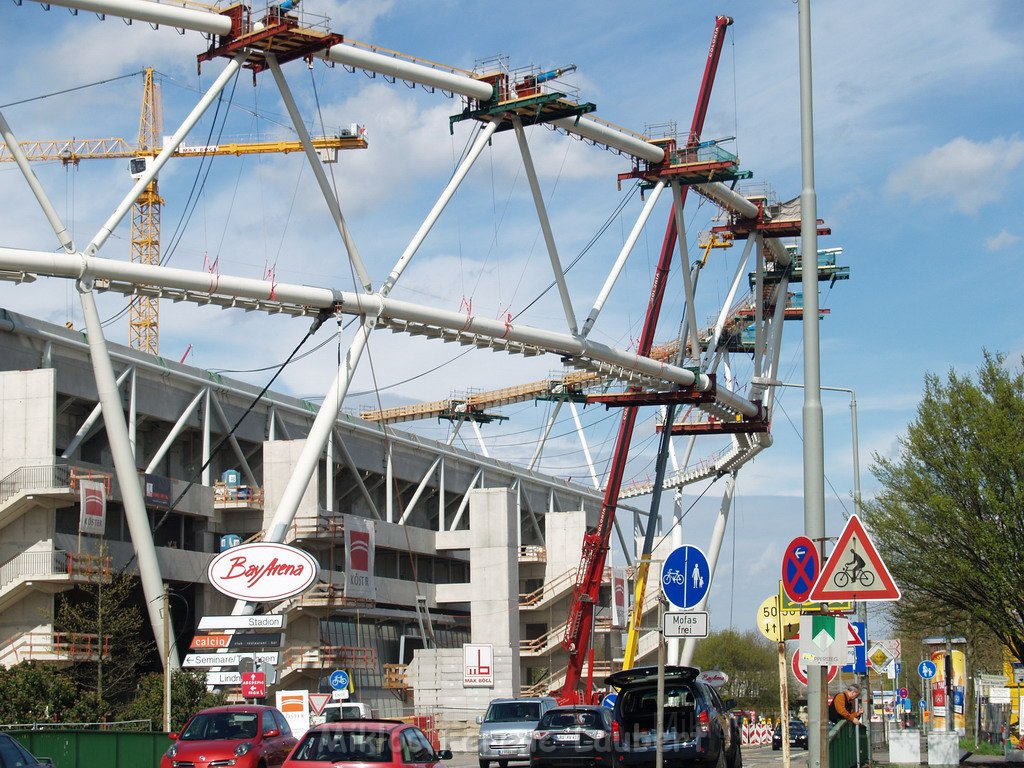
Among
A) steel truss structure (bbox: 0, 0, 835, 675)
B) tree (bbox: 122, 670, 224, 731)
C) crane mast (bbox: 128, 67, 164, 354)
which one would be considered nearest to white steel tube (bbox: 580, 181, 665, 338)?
steel truss structure (bbox: 0, 0, 835, 675)

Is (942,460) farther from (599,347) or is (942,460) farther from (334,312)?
(334,312)

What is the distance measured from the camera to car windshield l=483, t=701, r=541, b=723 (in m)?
35.5

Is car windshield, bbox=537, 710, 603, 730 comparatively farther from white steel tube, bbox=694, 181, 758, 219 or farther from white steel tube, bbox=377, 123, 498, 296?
white steel tube, bbox=694, 181, 758, 219

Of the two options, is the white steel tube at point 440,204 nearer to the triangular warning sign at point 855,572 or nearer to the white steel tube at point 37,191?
the white steel tube at point 37,191

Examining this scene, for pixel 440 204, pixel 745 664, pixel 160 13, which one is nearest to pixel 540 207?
pixel 440 204

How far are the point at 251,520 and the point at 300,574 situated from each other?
2564 cm

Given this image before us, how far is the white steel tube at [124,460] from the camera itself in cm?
3894

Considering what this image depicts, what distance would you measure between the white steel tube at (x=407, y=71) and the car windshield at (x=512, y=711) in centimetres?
1659

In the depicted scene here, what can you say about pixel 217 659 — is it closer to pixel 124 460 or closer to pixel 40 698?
pixel 124 460

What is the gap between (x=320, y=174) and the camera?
1405 inches

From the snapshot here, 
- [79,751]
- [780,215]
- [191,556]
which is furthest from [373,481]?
[79,751]

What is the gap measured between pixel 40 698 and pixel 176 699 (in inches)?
150

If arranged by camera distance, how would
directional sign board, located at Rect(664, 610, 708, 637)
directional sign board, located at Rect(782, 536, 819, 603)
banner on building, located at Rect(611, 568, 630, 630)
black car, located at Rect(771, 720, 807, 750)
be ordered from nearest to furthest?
1. directional sign board, located at Rect(782, 536, 819, 603)
2. directional sign board, located at Rect(664, 610, 708, 637)
3. black car, located at Rect(771, 720, 807, 750)
4. banner on building, located at Rect(611, 568, 630, 630)

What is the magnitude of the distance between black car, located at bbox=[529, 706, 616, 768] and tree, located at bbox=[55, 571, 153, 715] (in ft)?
64.3
